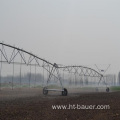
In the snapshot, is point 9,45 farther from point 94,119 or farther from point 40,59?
point 94,119

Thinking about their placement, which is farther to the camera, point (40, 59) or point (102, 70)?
point (102, 70)

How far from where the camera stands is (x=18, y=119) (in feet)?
32.1

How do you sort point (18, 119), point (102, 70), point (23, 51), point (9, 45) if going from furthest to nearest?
point (102, 70) < point (23, 51) < point (9, 45) < point (18, 119)

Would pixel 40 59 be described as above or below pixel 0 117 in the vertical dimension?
above

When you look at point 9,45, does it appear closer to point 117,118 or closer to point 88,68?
point 117,118

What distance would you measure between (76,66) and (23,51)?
2857 cm

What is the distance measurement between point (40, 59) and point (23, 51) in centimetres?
411

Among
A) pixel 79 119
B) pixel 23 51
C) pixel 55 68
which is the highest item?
pixel 23 51

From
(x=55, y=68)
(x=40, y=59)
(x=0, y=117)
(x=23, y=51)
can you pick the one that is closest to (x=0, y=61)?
(x=23, y=51)

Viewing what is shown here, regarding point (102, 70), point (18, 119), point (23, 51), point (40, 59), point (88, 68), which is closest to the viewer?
point (18, 119)

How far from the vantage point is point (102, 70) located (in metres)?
68.4

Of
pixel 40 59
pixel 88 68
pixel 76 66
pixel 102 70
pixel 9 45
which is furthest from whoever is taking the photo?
pixel 102 70

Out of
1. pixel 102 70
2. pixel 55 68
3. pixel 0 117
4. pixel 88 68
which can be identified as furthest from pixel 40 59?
pixel 102 70

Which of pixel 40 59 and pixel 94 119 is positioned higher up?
pixel 40 59
